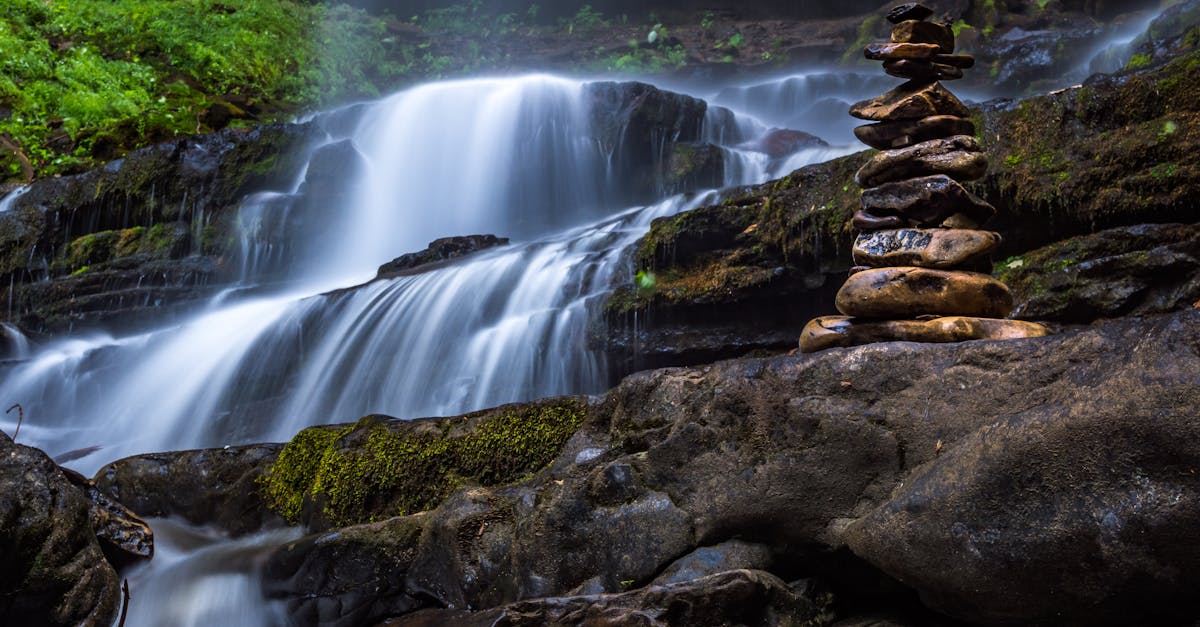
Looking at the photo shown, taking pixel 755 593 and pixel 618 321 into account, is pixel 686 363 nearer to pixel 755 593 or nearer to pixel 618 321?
pixel 618 321

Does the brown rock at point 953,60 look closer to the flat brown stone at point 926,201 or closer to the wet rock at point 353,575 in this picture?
the flat brown stone at point 926,201

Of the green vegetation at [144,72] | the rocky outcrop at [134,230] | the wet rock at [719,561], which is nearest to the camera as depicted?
the wet rock at [719,561]

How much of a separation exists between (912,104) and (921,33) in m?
0.32

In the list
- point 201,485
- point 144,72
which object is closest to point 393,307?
point 201,485

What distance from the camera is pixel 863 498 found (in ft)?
9.45

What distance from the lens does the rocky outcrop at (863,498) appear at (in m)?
2.22

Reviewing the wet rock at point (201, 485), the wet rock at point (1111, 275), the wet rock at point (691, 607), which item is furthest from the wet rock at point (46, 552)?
the wet rock at point (1111, 275)

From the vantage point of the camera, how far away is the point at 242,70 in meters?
20.0

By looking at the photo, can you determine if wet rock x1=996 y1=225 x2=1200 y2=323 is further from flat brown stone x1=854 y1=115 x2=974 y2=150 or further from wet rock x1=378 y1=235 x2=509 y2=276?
wet rock x1=378 y1=235 x2=509 y2=276

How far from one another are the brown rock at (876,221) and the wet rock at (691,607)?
1.62m

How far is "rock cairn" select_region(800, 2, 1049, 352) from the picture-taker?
3219 mm

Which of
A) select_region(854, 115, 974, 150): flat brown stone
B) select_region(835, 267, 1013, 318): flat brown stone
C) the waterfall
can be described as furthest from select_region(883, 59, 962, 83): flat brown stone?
the waterfall

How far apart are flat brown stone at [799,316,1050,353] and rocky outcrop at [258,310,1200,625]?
20cm

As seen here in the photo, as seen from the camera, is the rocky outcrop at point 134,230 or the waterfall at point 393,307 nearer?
the waterfall at point 393,307
